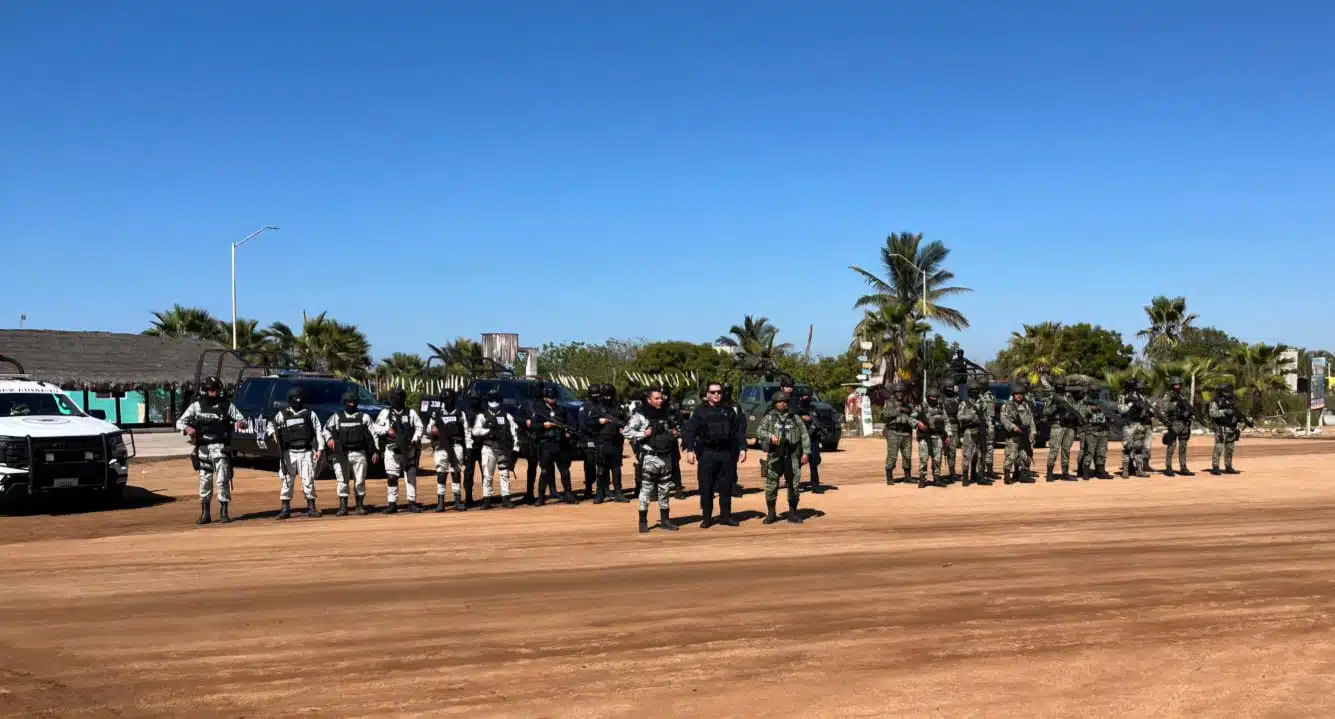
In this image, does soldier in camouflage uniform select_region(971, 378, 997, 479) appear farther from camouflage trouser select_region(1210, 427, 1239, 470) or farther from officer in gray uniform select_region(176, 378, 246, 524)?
officer in gray uniform select_region(176, 378, 246, 524)

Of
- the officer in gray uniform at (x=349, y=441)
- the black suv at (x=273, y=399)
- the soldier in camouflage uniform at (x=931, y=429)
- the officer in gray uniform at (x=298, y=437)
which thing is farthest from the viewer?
the black suv at (x=273, y=399)

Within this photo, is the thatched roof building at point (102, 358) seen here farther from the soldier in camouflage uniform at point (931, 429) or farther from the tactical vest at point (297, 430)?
the soldier in camouflage uniform at point (931, 429)

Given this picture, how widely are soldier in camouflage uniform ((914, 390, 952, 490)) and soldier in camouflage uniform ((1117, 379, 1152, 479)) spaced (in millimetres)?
4197

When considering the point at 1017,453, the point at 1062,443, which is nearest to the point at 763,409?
the point at 1062,443

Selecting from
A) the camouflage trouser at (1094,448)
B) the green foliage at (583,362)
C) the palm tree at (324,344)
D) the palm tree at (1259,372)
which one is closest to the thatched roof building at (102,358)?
the palm tree at (324,344)

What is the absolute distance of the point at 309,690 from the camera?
635 centimetres

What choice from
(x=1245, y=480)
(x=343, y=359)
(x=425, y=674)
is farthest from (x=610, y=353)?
(x=425, y=674)

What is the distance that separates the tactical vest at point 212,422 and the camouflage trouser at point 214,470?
0.42 feet

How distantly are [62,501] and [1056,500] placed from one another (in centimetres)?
1584

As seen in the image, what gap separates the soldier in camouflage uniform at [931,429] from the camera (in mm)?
18328

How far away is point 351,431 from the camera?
48.6ft

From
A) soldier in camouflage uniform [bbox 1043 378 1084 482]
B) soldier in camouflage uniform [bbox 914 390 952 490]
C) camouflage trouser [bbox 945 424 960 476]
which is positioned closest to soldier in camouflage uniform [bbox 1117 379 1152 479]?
soldier in camouflage uniform [bbox 1043 378 1084 482]

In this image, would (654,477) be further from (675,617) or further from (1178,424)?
(1178,424)

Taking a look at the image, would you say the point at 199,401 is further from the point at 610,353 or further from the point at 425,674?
the point at 610,353
